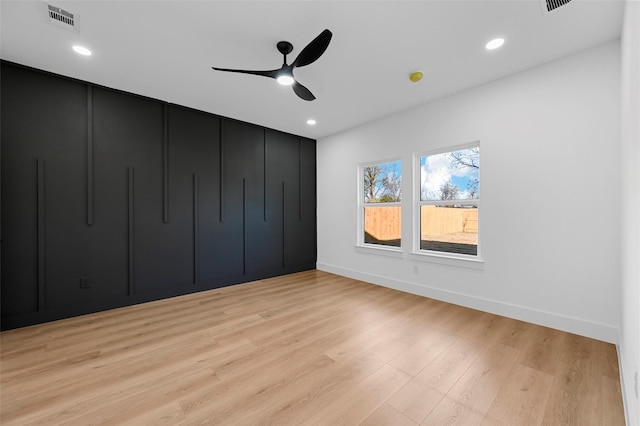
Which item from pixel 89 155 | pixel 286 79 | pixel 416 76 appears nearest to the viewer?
pixel 286 79

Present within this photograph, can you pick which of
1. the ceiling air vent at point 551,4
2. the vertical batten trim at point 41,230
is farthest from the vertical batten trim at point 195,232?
the ceiling air vent at point 551,4

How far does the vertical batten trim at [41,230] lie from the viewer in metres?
2.84

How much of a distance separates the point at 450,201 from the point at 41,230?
5057 mm

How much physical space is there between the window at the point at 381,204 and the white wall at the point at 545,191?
70 centimetres

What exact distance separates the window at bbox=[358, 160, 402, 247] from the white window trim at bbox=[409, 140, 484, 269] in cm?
30

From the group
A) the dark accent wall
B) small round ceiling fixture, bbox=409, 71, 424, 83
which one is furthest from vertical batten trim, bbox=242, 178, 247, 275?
small round ceiling fixture, bbox=409, 71, 424, 83

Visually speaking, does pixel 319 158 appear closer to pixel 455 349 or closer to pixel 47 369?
pixel 455 349

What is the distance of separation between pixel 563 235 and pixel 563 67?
175 cm

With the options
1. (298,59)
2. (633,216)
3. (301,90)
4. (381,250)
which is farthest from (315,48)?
(381,250)

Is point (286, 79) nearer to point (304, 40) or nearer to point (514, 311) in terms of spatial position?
point (304, 40)

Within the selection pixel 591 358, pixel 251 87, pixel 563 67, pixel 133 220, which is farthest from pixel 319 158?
pixel 591 358

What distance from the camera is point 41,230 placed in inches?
113

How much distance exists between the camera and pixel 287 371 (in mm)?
1969

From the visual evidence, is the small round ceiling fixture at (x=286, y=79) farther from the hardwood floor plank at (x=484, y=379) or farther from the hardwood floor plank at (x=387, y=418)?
the hardwood floor plank at (x=484, y=379)
